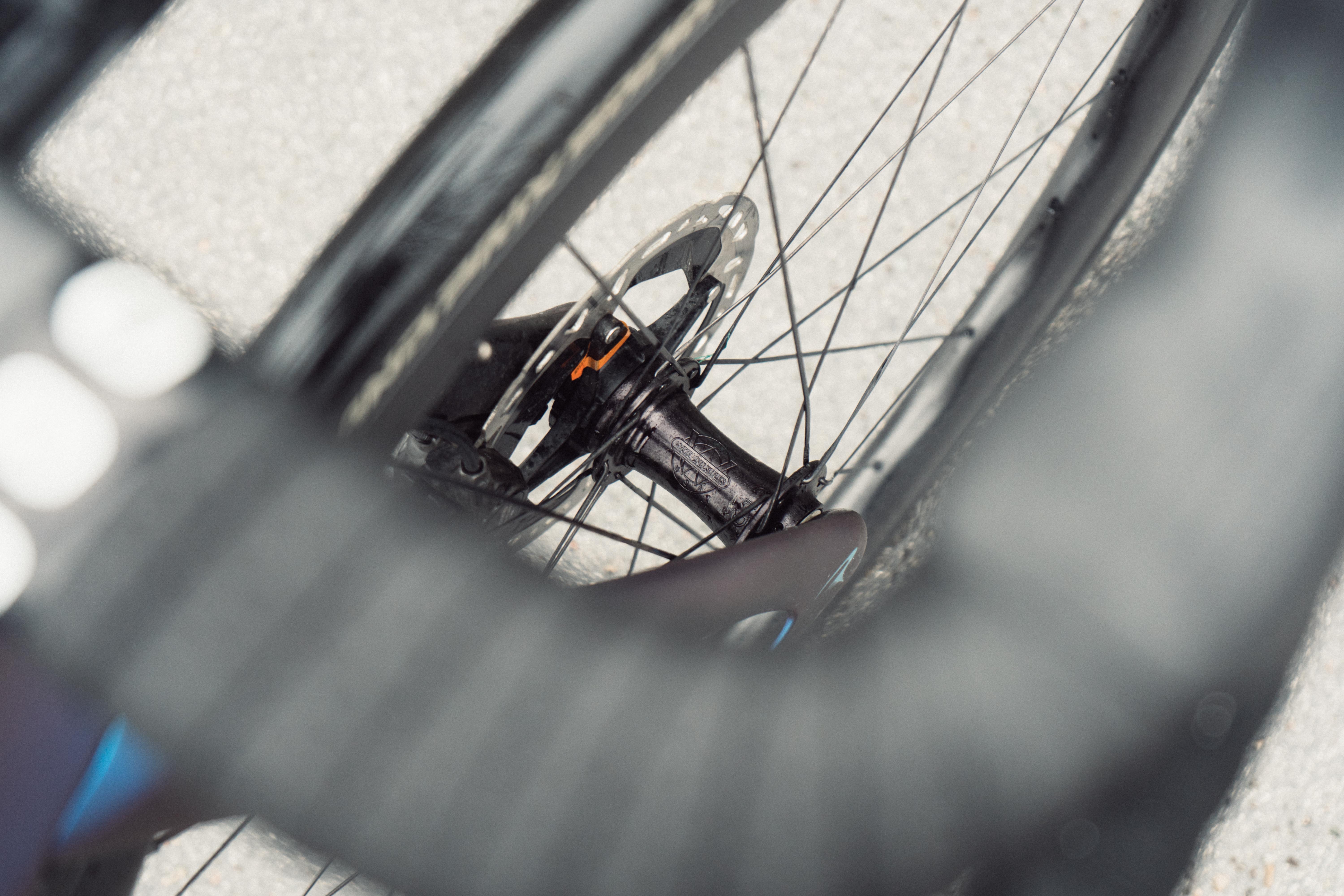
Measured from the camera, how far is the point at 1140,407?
2.39 ft

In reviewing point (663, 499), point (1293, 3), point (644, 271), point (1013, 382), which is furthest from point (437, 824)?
point (1293, 3)

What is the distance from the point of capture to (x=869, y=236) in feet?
2.68

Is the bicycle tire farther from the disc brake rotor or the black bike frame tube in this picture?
the disc brake rotor

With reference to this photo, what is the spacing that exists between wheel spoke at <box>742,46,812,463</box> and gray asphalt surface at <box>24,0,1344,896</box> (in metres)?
0.01

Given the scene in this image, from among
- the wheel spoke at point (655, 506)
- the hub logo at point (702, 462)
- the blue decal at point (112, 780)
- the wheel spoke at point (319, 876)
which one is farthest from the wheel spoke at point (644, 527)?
the blue decal at point (112, 780)

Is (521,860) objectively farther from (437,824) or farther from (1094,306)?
(1094,306)

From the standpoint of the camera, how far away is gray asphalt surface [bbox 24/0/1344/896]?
808mm

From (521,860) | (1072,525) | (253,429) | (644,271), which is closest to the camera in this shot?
(253,429)

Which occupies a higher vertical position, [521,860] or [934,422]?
[521,860]

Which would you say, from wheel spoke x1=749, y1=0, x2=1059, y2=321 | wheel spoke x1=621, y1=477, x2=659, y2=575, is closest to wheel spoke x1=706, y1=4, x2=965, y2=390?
wheel spoke x1=749, y1=0, x2=1059, y2=321

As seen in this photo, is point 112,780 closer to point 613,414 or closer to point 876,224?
point 613,414

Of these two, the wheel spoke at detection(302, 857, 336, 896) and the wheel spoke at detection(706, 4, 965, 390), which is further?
the wheel spoke at detection(706, 4, 965, 390)

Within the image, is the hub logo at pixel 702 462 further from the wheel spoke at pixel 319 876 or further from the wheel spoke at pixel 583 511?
the wheel spoke at pixel 319 876

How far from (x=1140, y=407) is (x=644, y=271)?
16.3 inches
